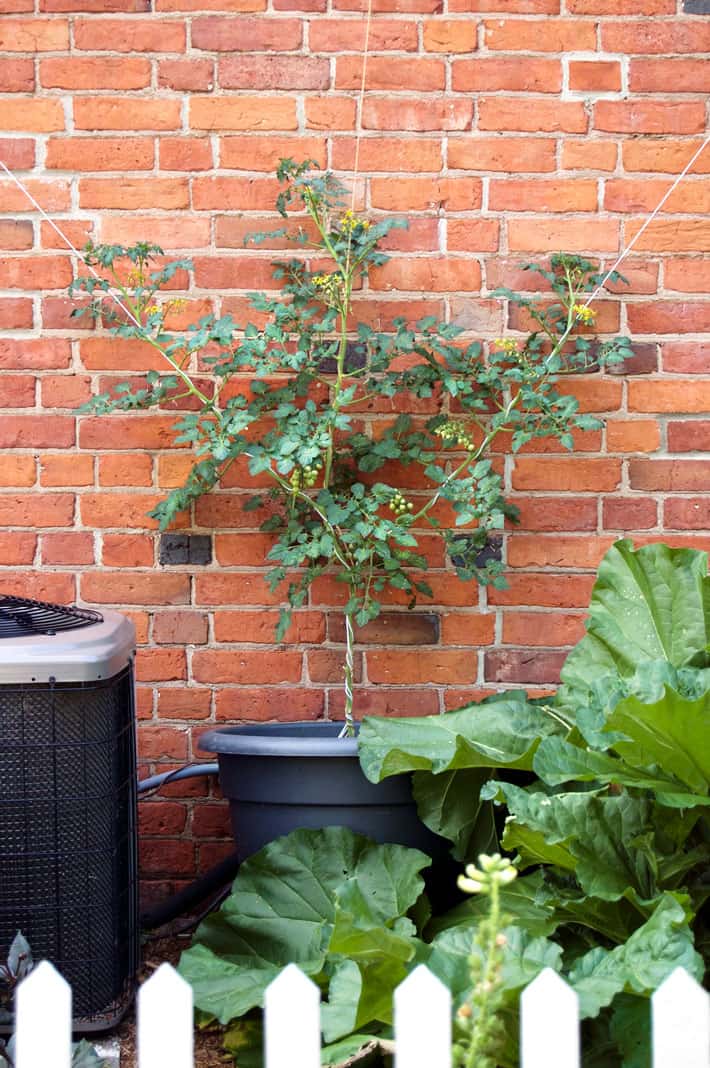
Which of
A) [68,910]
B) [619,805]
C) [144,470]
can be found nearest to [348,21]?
[144,470]

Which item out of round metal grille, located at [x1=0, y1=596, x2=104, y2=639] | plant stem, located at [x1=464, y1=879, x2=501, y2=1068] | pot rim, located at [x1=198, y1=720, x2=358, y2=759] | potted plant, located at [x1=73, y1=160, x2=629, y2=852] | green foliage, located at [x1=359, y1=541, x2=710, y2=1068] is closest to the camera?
plant stem, located at [x1=464, y1=879, x2=501, y2=1068]

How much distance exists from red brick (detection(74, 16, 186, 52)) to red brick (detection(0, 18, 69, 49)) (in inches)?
1.2

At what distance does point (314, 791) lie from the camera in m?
1.96

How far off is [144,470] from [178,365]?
24 cm

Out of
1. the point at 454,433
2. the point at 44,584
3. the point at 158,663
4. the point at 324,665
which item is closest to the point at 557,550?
the point at 454,433

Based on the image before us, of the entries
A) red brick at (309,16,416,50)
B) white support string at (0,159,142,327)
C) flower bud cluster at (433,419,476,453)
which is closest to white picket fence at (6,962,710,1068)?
flower bud cluster at (433,419,476,453)

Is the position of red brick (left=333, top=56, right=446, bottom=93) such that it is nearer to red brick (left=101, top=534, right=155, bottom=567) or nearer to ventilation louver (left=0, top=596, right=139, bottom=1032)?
red brick (left=101, top=534, right=155, bottom=567)

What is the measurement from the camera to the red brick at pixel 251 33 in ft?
Result: 7.52

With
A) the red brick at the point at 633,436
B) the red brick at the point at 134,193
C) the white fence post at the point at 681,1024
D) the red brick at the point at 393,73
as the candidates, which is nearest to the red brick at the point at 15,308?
the red brick at the point at 134,193

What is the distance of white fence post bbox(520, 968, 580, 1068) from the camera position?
990 millimetres

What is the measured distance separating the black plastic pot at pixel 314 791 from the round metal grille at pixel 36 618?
0.32 meters

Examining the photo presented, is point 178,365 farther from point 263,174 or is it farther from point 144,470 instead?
point 263,174

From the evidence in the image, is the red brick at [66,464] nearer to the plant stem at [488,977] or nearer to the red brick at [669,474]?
the red brick at [669,474]

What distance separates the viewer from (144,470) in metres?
2.34
